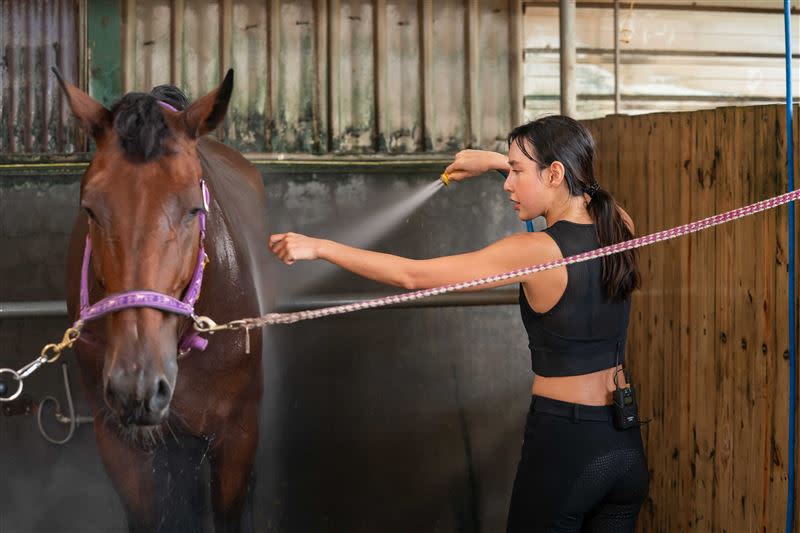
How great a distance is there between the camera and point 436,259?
1996 mm

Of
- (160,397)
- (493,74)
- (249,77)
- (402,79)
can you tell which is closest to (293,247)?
(160,397)

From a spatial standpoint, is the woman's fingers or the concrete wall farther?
the concrete wall

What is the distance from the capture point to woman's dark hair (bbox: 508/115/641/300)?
202 centimetres

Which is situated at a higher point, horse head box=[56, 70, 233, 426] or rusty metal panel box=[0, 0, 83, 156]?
rusty metal panel box=[0, 0, 83, 156]

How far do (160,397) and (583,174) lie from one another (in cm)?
103

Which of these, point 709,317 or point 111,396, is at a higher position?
point 709,317

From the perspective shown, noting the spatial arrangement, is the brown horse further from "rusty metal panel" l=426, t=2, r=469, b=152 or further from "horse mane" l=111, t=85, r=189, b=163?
"rusty metal panel" l=426, t=2, r=469, b=152

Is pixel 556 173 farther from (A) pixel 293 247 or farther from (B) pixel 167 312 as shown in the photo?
(B) pixel 167 312

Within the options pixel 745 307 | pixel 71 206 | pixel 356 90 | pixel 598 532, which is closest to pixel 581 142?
pixel 745 307

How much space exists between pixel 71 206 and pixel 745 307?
2.55m

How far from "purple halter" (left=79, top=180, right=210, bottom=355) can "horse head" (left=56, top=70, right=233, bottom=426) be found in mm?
13

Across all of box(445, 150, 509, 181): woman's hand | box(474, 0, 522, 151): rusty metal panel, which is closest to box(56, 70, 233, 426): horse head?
box(445, 150, 509, 181): woman's hand

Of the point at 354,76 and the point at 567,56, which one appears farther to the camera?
the point at 354,76

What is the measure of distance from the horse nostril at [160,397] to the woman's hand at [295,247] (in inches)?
14.0
